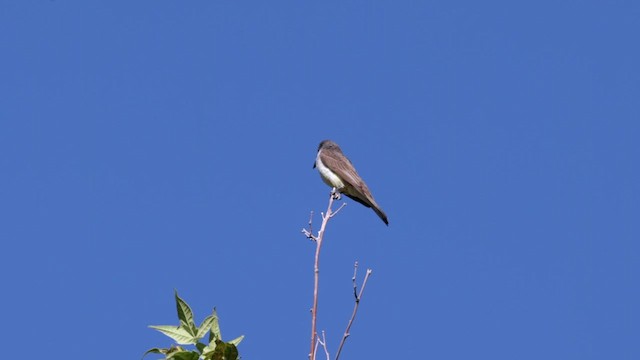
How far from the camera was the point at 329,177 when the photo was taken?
13.8 m

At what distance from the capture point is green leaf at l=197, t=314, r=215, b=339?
372cm

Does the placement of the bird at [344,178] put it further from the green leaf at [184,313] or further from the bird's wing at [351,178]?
the green leaf at [184,313]

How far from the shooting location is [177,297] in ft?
12.1

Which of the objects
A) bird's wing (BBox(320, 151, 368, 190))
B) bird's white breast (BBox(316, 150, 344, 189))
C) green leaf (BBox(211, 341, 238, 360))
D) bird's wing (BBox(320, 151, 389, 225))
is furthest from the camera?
bird's white breast (BBox(316, 150, 344, 189))

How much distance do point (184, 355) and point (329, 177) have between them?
10.2 metres

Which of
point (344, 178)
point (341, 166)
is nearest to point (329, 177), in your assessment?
point (341, 166)

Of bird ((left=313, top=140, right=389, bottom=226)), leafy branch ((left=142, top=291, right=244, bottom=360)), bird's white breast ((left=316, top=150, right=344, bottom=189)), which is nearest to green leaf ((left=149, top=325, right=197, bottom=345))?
leafy branch ((left=142, top=291, right=244, bottom=360))

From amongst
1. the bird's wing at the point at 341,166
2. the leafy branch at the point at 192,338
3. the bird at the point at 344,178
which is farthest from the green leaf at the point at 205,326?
the bird's wing at the point at 341,166

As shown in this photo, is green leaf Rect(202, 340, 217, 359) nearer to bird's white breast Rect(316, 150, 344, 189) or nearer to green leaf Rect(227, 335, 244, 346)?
green leaf Rect(227, 335, 244, 346)

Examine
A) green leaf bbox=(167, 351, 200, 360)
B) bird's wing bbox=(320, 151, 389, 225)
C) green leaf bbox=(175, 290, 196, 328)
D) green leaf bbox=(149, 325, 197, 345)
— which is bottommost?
green leaf bbox=(167, 351, 200, 360)

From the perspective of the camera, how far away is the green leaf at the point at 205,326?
3.72 meters

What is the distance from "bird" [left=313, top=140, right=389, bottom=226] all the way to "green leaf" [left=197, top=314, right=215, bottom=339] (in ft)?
30.5

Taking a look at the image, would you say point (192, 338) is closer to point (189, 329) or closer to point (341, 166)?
point (189, 329)

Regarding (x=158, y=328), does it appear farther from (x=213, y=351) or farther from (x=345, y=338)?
(x=345, y=338)
